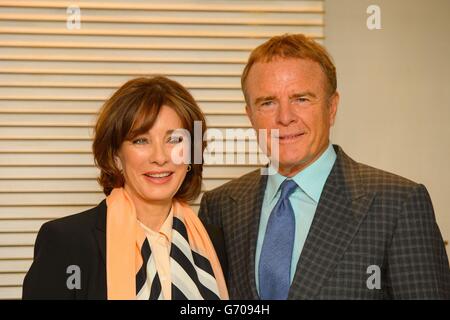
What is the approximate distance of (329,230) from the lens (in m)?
2.21

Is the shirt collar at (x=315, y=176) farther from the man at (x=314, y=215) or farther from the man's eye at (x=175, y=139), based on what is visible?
the man's eye at (x=175, y=139)

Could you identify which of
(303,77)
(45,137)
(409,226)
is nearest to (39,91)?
(45,137)

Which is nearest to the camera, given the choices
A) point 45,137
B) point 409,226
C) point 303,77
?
point 409,226

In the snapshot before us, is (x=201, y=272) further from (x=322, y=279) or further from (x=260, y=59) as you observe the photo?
(x=260, y=59)

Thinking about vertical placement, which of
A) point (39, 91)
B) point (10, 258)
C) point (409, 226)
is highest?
point (39, 91)

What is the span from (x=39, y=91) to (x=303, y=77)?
1570 mm

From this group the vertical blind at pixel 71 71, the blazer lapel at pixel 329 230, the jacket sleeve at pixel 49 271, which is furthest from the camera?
the vertical blind at pixel 71 71

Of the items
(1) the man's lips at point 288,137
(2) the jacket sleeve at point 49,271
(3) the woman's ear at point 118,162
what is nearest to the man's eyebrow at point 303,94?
(1) the man's lips at point 288,137

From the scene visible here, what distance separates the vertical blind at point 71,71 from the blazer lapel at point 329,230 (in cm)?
119

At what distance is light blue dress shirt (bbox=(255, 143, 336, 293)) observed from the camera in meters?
2.29

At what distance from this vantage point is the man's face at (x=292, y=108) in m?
2.33

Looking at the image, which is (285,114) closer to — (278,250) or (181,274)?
(278,250)

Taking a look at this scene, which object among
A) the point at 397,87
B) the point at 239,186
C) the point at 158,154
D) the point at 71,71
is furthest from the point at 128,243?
the point at 397,87

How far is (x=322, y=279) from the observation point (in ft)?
7.02
